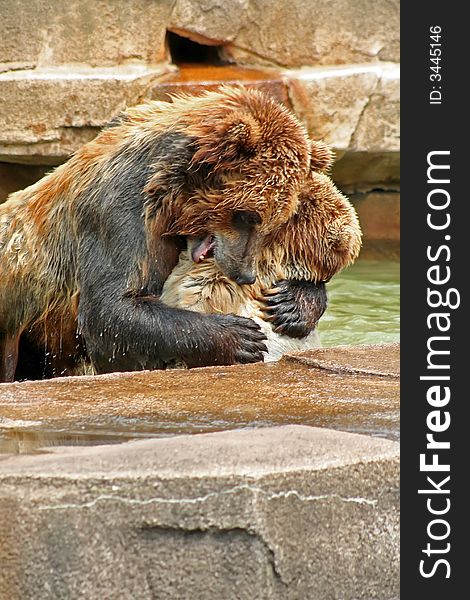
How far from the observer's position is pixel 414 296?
370 cm

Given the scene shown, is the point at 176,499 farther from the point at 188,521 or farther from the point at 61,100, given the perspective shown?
the point at 61,100

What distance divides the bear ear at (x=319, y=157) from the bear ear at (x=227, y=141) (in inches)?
18.0

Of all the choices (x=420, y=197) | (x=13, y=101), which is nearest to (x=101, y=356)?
(x=420, y=197)

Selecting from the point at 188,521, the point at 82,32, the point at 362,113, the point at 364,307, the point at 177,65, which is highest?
the point at 82,32

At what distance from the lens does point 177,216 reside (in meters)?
5.14

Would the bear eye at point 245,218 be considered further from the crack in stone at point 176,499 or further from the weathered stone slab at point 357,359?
the crack in stone at point 176,499

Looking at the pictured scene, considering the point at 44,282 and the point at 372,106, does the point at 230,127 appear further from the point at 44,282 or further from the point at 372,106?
the point at 372,106

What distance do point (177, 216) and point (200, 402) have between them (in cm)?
152

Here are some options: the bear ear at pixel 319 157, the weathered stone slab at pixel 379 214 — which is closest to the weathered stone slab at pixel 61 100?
the weathered stone slab at pixel 379 214

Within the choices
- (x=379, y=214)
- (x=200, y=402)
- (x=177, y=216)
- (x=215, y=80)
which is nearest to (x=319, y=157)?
(x=177, y=216)

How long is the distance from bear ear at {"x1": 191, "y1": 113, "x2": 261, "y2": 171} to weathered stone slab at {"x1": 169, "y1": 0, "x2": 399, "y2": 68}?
5.36 meters

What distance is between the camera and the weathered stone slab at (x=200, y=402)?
3.41 m

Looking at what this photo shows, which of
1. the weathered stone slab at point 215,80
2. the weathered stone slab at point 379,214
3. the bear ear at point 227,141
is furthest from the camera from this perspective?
the weathered stone slab at point 379,214

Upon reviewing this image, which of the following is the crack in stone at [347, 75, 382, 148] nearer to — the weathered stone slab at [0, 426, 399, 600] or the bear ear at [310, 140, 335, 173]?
the bear ear at [310, 140, 335, 173]
